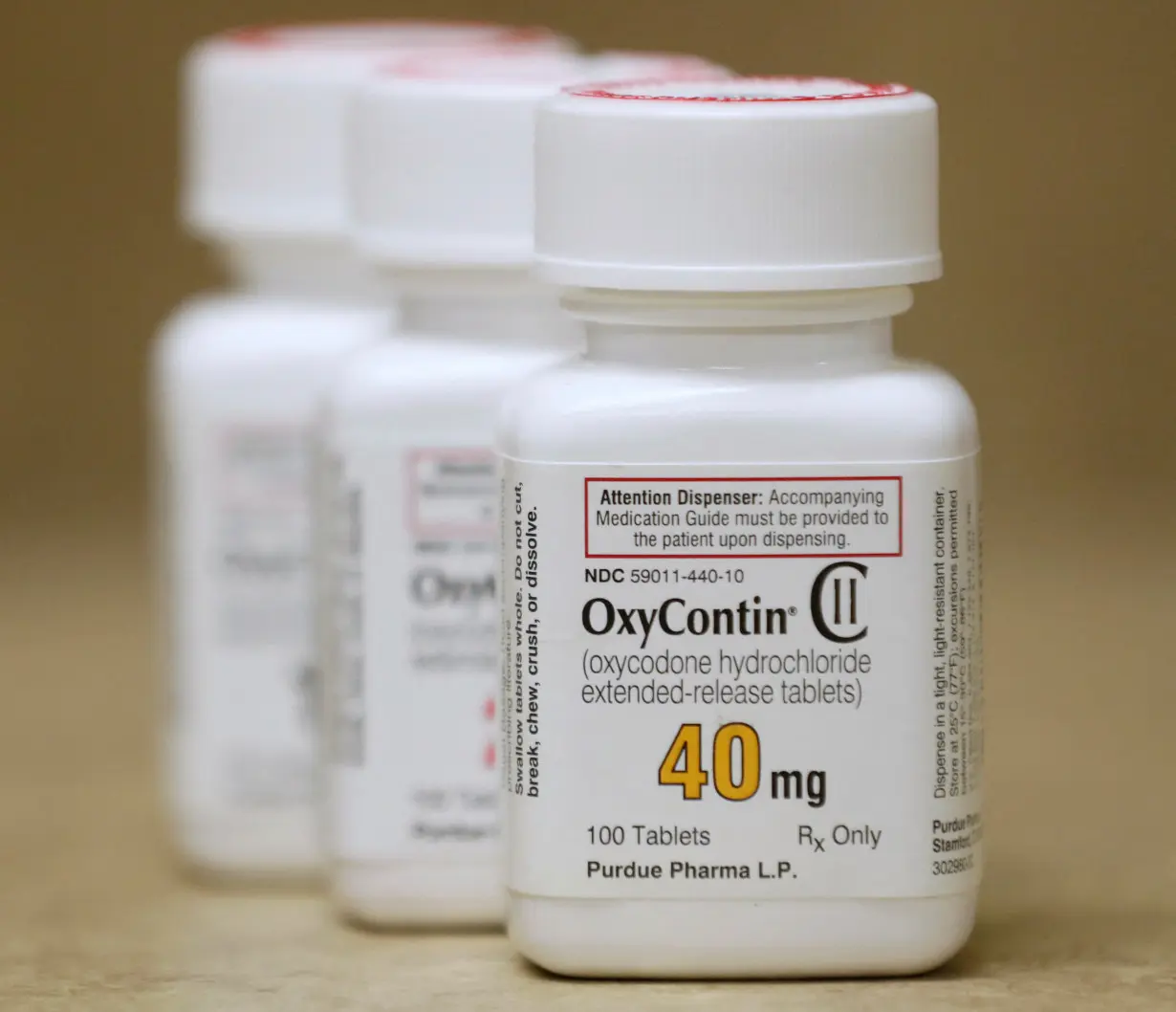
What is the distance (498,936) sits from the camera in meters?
0.88

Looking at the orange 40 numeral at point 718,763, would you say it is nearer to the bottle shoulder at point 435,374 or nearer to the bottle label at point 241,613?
the bottle shoulder at point 435,374

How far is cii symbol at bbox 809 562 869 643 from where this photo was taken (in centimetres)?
77

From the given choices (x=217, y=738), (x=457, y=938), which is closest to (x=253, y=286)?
(x=217, y=738)

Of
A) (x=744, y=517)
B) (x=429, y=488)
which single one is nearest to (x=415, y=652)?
(x=429, y=488)

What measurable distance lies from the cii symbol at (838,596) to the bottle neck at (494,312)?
0.50ft

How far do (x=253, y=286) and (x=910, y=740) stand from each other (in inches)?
15.2

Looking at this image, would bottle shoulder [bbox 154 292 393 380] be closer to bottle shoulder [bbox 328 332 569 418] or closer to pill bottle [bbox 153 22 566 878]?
pill bottle [bbox 153 22 566 878]

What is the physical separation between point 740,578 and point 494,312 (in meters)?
0.16

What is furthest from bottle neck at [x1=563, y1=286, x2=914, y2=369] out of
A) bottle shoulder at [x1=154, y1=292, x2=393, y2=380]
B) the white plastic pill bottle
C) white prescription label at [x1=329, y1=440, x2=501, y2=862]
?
bottle shoulder at [x1=154, y1=292, x2=393, y2=380]

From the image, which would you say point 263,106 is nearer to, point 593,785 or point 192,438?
point 192,438

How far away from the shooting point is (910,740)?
78 cm

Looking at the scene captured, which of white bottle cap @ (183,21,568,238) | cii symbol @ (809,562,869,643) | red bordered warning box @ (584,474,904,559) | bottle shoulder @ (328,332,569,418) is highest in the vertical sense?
white bottle cap @ (183,21,568,238)

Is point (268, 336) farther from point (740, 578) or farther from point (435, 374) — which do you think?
point (740, 578)

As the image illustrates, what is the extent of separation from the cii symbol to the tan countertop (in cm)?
12
